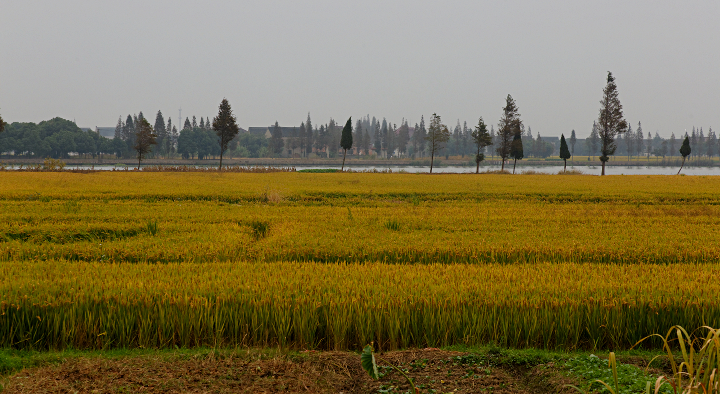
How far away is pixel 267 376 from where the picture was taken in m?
4.32

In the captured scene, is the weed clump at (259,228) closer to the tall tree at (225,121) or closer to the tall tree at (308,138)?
the tall tree at (225,121)

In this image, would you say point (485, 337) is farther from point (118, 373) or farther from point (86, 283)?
point (86, 283)

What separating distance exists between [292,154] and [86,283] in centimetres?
17739

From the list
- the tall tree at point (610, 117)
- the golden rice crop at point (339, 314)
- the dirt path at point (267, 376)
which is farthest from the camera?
the tall tree at point (610, 117)

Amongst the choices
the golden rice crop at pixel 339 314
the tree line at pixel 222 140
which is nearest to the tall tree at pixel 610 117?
the tree line at pixel 222 140

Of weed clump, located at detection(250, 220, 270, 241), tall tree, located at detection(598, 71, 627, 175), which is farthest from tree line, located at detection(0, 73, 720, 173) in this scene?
weed clump, located at detection(250, 220, 270, 241)

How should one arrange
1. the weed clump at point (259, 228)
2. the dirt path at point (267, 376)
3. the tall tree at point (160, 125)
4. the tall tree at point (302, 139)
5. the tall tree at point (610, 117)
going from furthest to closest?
Result: the tall tree at point (302, 139) < the tall tree at point (160, 125) < the tall tree at point (610, 117) < the weed clump at point (259, 228) < the dirt path at point (267, 376)

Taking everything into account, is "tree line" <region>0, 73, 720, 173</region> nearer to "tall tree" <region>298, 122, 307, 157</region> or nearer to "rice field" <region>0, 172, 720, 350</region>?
"tall tree" <region>298, 122, 307, 157</region>

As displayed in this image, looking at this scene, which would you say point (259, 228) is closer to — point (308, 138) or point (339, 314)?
point (339, 314)

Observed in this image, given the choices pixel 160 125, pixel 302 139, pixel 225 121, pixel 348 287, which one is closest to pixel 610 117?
pixel 225 121

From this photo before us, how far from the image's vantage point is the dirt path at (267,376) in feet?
13.3

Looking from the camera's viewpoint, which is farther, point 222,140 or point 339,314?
point 222,140

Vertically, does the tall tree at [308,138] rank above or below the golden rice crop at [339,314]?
above

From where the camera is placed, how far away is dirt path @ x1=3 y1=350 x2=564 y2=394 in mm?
4039
